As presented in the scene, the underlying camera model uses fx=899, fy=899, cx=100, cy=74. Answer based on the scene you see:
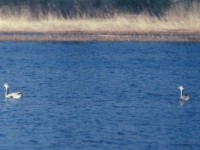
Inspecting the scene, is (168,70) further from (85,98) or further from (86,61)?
(85,98)

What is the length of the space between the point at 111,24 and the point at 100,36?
41.6 inches

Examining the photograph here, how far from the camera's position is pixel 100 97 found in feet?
85.7

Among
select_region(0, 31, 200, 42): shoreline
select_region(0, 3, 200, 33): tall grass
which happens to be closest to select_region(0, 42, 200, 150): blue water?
select_region(0, 31, 200, 42): shoreline

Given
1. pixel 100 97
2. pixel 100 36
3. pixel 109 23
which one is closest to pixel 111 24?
pixel 109 23

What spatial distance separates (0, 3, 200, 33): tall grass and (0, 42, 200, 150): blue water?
2.79 feet

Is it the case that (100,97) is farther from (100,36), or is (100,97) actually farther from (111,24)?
(100,36)

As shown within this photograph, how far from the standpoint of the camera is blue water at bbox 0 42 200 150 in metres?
20.0

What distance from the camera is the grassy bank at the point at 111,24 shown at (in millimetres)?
42000

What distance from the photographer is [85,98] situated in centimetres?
2603

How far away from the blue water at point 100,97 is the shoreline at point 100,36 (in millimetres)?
740

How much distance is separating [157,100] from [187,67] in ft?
29.4

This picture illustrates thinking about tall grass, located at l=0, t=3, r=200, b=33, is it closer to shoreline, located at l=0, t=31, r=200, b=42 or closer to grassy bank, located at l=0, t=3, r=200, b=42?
grassy bank, located at l=0, t=3, r=200, b=42

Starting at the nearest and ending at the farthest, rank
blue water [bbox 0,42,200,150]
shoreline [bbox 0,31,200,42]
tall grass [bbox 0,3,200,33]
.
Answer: blue water [bbox 0,42,200,150], tall grass [bbox 0,3,200,33], shoreline [bbox 0,31,200,42]

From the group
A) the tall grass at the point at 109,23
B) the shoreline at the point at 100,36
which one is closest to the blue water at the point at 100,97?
the shoreline at the point at 100,36
